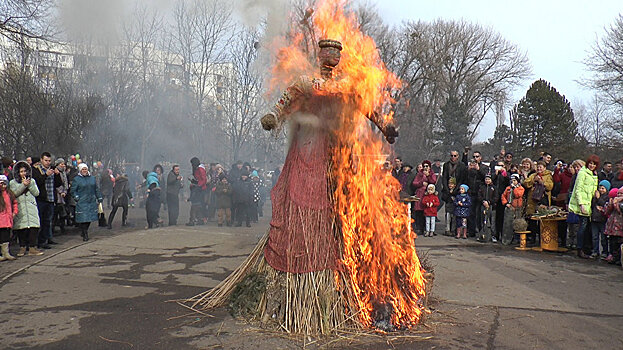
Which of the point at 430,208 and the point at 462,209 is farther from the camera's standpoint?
the point at 430,208

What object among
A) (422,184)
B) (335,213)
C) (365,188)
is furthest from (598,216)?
(335,213)

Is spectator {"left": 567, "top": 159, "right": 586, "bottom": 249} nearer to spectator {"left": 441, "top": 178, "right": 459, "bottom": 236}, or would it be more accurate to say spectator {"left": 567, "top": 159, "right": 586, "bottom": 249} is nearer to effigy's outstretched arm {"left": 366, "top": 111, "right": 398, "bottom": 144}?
spectator {"left": 441, "top": 178, "right": 459, "bottom": 236}

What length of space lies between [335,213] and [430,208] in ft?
24.1

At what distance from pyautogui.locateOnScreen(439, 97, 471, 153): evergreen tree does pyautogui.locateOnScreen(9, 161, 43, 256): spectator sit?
2951cm

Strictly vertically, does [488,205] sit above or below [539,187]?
below

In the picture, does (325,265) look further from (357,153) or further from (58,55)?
(58,55)

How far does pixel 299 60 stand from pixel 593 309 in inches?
169

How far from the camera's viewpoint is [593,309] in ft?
16.9

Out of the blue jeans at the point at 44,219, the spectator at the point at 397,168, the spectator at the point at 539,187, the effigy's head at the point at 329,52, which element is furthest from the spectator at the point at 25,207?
the spectator at the point at 539,187

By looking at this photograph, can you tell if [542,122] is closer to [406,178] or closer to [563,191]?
Result: [406,178]

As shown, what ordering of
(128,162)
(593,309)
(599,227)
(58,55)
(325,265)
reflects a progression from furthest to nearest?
(128,162)
(58,55)
(599,227)
(593,309)
(325,265)

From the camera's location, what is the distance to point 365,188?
14.4 feet

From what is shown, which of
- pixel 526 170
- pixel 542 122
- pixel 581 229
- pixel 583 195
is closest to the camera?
pixel 583 195

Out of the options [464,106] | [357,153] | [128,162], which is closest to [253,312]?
[357,153]
